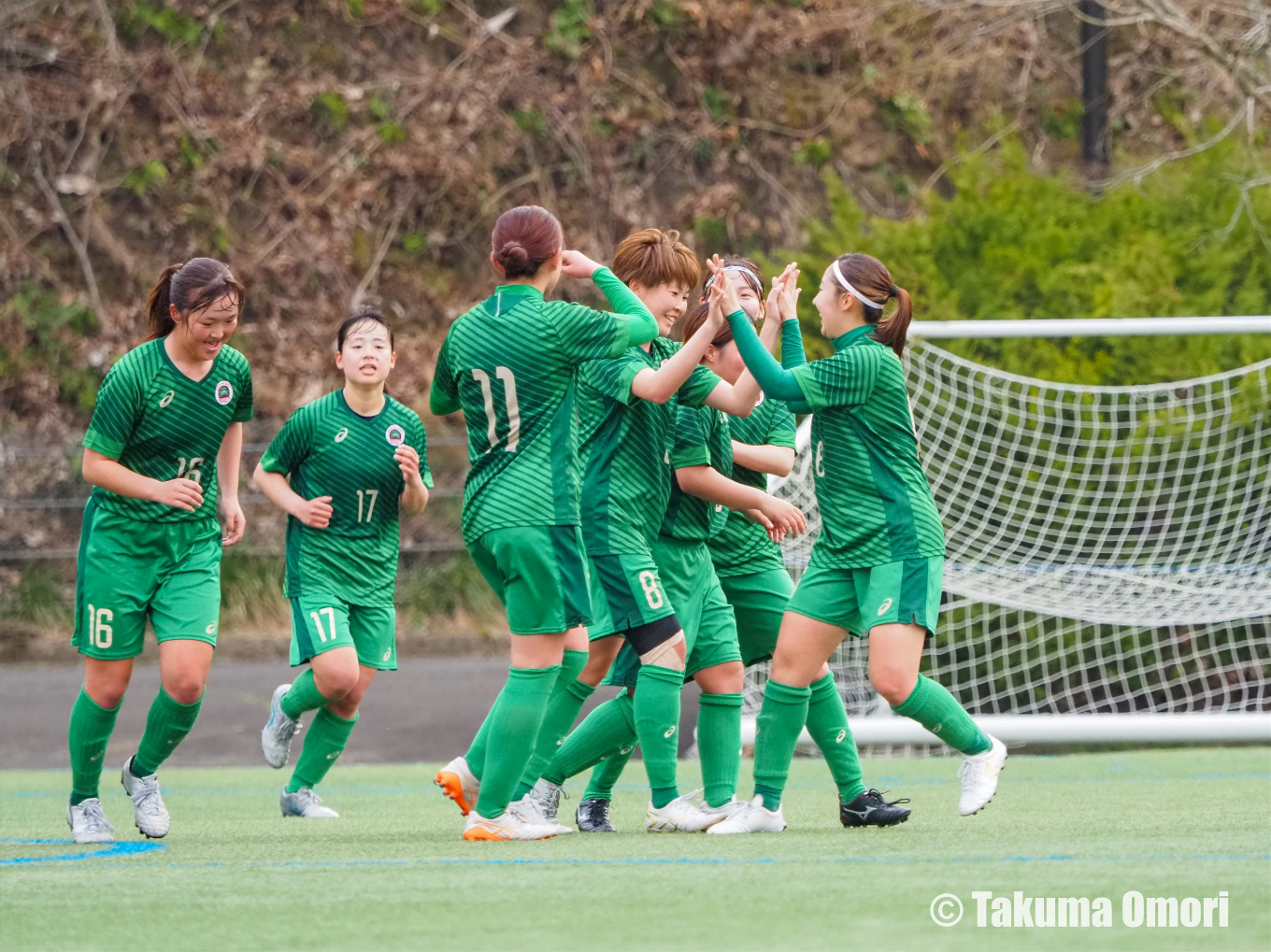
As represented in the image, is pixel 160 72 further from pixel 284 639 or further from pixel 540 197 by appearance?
pixel 284 639

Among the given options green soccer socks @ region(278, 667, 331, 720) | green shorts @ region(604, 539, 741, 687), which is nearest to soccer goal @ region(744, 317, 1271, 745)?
green soccer socks @ region(278, 667, 331, 720)

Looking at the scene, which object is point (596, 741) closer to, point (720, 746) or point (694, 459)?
point (720, 746)

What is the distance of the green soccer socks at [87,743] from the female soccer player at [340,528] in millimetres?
841

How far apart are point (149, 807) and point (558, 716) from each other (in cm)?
135

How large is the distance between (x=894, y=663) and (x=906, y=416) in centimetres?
76

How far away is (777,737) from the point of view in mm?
5164

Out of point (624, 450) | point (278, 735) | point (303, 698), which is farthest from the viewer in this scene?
point (278, 735)

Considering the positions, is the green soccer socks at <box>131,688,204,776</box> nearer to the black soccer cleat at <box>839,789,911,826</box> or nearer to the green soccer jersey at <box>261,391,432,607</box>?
the green soccer jersey at <box>261,391,432,607</box>

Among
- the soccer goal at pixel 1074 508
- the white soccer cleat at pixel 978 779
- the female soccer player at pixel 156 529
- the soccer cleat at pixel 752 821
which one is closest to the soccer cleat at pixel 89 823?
the female soccer player at pixel 156 529

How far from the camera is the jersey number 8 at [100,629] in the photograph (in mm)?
5355

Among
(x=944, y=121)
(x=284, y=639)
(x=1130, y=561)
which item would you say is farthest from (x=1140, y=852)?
(x=944, y=121)

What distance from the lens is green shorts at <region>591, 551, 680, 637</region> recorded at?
16.4ft

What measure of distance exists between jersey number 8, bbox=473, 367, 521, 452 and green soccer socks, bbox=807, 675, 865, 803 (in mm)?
1341

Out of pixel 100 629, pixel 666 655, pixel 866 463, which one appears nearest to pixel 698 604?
pixel 666 655
